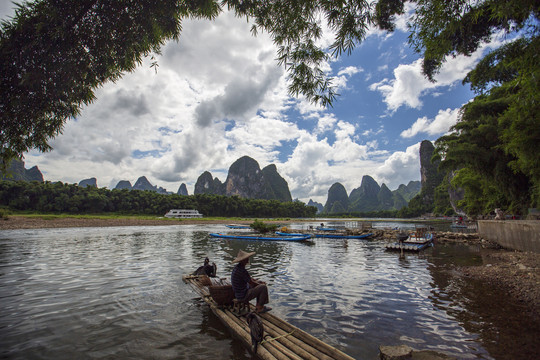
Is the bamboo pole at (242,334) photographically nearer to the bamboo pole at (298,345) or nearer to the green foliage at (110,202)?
the bamboo pole at (298,345)

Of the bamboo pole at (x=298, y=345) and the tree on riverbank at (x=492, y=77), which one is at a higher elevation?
the tree on riverbank at (x=492, y=77)

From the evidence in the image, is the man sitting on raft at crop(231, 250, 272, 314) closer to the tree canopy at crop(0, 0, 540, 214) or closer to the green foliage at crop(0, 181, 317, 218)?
the tree canopy at crop(0, 0, 540, 214)

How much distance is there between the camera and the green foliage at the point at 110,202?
59.9 m

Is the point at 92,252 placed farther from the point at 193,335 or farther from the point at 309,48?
the point at 309,48

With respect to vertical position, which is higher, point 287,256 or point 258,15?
point 258,15

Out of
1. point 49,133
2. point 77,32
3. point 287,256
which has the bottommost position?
point 287,256

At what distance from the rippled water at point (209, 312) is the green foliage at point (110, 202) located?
207ft

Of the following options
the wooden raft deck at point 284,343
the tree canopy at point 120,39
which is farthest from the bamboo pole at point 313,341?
the tree canopy at point 120,39

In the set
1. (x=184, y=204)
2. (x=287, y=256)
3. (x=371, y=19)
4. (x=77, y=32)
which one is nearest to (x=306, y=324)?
(x=371, y=19)

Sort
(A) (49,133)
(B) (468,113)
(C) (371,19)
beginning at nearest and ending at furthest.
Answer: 1. (C) (371,19)
2. (A) (49,133)
3. (B) (468,113)

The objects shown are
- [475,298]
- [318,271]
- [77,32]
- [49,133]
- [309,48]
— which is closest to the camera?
[309,48]

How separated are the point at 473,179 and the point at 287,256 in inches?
1376

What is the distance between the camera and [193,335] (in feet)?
20.7

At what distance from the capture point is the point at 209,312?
25.7 feet
